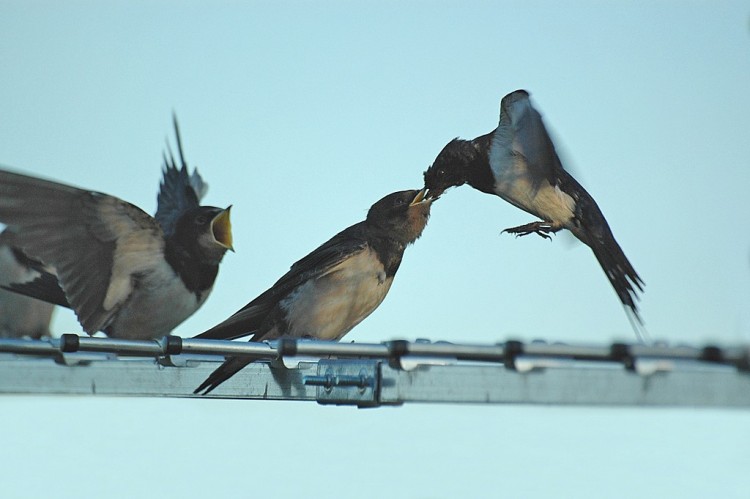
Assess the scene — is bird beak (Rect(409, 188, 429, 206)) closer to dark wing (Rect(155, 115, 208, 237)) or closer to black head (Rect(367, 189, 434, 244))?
black head (Rect(367, 189, 434, 244))

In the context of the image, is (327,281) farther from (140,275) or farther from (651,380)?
(651,380)

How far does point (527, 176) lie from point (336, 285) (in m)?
0.66

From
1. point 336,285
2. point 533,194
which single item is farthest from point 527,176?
point 336,285

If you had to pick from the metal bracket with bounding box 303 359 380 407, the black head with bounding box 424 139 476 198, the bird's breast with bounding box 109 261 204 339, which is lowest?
the metal bracket with bounding box 303 359 380 407

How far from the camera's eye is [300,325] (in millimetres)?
3285

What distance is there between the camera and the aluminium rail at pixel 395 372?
1.39m

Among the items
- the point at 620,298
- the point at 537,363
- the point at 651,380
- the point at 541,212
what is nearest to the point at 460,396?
the point at 537,363

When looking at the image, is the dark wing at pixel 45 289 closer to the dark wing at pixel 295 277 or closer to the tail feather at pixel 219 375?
the dark wing at pixel 295 277

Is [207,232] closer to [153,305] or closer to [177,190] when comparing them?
[153,305]

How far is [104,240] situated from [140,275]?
7.9 inches

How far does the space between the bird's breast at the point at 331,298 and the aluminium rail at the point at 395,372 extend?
900mm

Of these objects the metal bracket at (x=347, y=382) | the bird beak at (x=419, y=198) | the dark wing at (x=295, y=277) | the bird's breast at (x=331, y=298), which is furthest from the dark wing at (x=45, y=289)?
the metal bracket at (x=347, y=382)

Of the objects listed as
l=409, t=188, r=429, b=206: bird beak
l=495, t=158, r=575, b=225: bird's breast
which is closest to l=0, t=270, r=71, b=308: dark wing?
l=409, t=188, r=429, b=206: bird beak

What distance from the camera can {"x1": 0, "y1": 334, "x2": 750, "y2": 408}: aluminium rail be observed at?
1.39 meters
